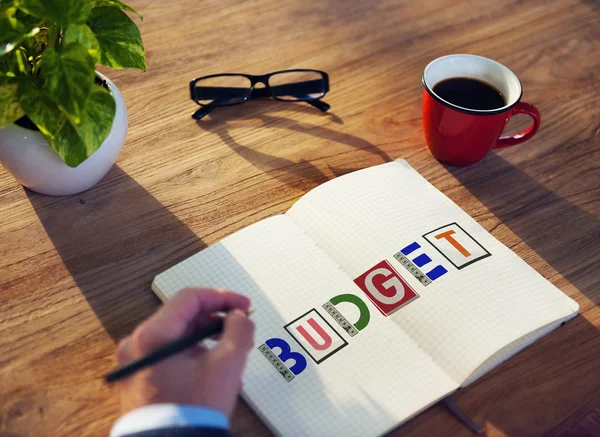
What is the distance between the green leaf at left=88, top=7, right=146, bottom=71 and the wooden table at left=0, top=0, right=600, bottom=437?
0.65 ft

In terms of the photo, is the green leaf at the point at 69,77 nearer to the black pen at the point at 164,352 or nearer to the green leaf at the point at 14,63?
the green leaf at the point at 14,63

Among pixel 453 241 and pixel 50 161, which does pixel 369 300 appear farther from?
pixel 50 161

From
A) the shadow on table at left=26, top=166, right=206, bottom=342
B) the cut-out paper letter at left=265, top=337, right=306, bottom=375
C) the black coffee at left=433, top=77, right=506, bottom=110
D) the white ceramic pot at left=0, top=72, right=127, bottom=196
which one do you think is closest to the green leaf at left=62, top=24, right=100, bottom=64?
the white ceramic pot at left=0, top=72, right=127, bottom=196

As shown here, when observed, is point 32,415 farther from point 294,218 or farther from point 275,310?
point 294,218

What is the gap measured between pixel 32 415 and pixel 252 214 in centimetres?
37

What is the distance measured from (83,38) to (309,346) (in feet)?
1.38

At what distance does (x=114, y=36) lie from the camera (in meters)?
0.81

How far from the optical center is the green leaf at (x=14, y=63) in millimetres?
760

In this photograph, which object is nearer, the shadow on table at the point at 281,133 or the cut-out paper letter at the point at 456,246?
the cut-out paper letter at the point at 456,246

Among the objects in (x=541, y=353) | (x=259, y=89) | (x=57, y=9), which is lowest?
(x=541, y=353)

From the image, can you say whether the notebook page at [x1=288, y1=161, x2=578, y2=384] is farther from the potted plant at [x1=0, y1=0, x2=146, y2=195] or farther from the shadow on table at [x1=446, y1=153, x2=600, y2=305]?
the potted plant at [x1=0, y1=0, x2=146, y2=195]

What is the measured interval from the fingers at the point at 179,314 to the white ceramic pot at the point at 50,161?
29 cm

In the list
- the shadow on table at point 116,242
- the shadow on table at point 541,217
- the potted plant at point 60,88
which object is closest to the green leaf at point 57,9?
the potted plant at point 60,88

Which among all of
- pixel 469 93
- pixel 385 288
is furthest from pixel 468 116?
pixel 385 288
